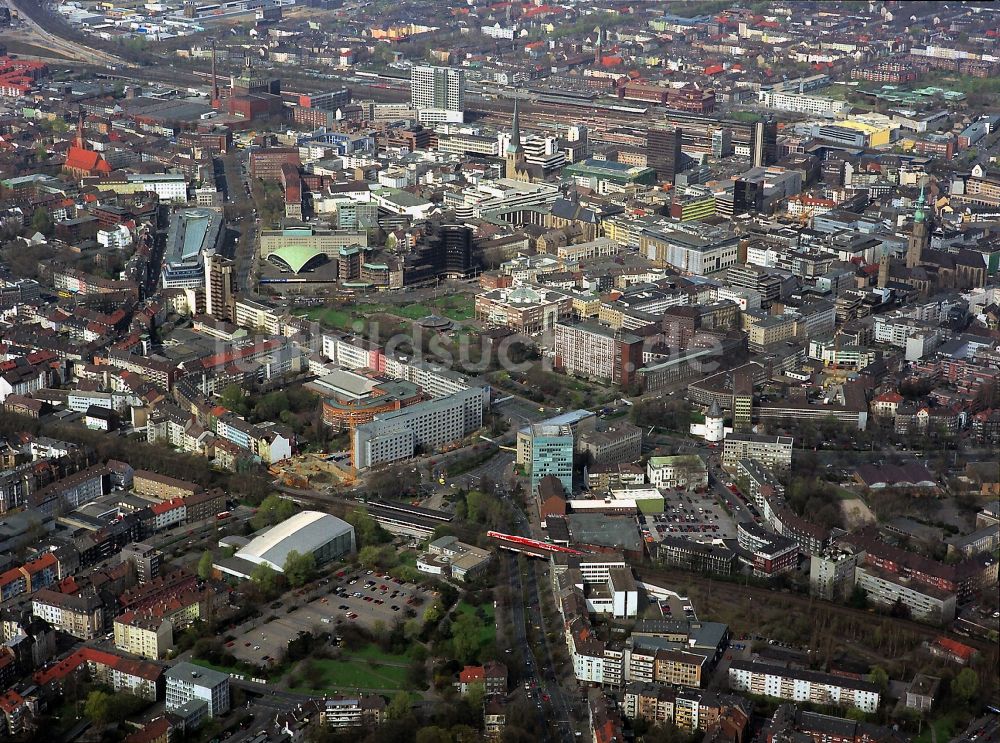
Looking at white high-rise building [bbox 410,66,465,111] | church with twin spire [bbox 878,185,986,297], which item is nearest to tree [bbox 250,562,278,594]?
church with twin spire [bbox 878,185,986,297]

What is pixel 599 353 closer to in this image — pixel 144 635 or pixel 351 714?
pixel 144 635

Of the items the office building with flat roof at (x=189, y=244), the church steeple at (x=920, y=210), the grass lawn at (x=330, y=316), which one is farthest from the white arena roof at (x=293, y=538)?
the church steeple at (x=920, y=210)

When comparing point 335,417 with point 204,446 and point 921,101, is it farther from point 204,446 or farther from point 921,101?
point 921,101

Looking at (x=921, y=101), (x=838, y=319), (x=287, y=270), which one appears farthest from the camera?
(x=921, y=101)

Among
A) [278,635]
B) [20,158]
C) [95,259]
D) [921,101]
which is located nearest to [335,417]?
[278,635]

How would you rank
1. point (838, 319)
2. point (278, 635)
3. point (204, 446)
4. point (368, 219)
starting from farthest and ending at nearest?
1. point (368, 219)
2. point (838, 319)
3. point (204, 446)
4. point (278, 635)

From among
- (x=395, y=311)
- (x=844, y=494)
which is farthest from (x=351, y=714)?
(x=395, y=311)

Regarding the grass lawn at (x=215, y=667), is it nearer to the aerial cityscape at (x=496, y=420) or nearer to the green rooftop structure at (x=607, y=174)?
the aerial cityscape at (x=496, y=420)
